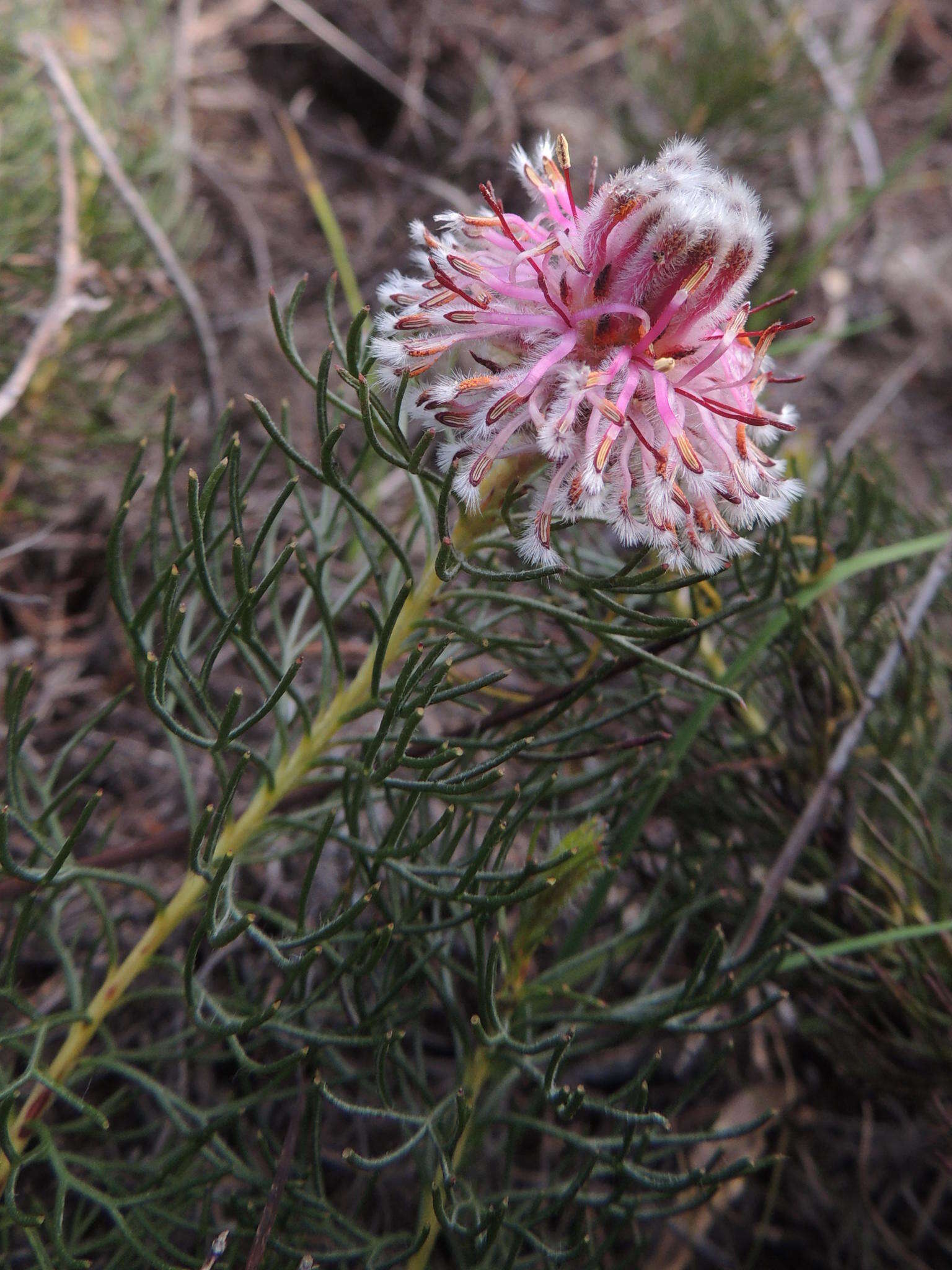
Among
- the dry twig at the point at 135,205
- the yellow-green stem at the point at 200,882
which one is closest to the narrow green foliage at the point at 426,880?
the yellow-green stem at the point at 200,882

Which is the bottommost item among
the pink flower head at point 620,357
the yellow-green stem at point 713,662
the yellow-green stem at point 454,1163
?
the yellow-green stem at point 454,1163

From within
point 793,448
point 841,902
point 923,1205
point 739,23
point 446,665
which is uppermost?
point 739,23

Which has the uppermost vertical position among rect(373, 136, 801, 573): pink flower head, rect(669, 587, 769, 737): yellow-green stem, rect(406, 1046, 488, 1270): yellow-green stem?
rect(373, 136, 801, 573): pink flower head

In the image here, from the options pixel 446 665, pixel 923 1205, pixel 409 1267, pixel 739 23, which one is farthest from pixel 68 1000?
pixel 739 23

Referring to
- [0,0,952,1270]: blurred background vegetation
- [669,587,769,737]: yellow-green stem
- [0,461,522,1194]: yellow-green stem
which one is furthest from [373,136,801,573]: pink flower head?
[0,0,952,1270]: blurred background vegetation

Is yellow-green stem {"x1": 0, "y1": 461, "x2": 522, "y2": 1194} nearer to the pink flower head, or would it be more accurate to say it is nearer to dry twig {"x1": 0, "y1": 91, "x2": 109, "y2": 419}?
the pink flower head

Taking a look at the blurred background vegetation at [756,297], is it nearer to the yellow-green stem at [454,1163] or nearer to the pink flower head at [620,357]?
the yellow-green stem at [454,1163]

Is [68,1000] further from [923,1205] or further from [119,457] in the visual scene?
[923,1205]
